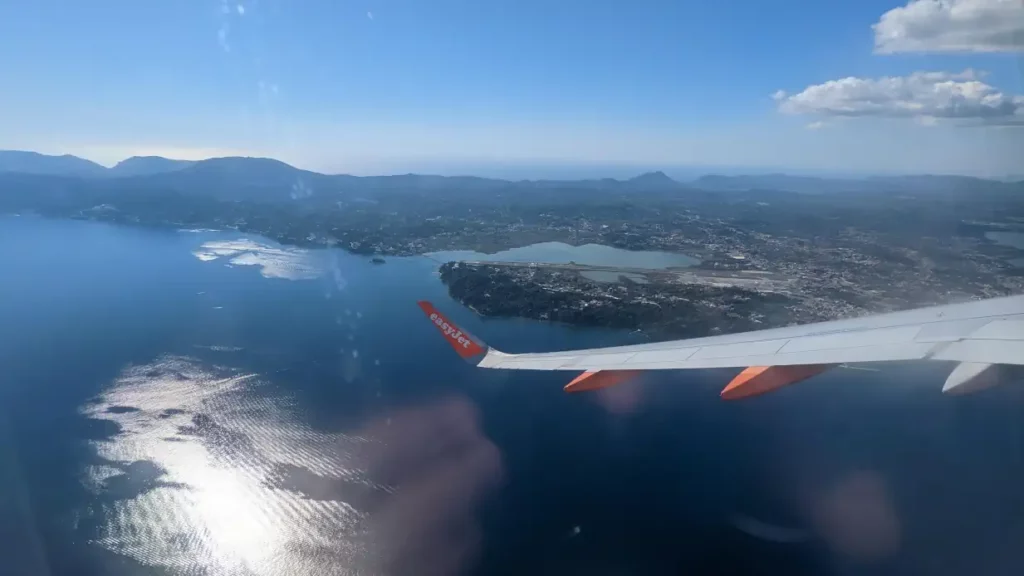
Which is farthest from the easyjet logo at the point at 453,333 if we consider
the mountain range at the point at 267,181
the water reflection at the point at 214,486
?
the mountain range at the point at 267,181

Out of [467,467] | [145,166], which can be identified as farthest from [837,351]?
[145,166]

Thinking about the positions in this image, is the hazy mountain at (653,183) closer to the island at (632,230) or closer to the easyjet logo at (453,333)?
the island at (632,230)

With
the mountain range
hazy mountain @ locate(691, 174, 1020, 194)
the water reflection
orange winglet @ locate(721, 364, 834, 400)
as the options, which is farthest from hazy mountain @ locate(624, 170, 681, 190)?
orange winglet @ locate(721, 364, 834, 400)

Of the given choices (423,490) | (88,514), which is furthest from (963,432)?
(88,514)

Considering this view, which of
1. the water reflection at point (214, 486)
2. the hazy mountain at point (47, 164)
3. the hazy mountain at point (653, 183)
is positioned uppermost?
the hazy mountain at point (47, 164)

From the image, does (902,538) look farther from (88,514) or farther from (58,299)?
(58,299)

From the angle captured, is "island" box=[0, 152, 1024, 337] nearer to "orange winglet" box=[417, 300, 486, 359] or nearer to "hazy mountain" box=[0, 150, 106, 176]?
"hazy mountain" box=[0, 150, 106, 176]
